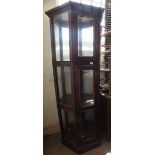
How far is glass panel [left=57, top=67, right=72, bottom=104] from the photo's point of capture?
207cm

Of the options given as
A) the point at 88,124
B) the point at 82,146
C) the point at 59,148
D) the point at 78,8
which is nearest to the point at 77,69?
the point at 78,8

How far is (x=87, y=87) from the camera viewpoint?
83.0 inches

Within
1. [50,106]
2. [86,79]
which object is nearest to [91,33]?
[86,79]

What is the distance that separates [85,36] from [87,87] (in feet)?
2.12

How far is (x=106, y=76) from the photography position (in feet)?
9.21

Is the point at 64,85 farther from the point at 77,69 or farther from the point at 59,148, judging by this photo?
the point at 59,148

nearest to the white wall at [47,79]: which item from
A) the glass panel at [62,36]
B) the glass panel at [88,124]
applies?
the glass panel at [62,36]

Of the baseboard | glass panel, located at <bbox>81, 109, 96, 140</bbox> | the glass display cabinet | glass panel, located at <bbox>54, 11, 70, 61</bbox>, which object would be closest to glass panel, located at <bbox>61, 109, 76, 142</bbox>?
the glass display cabinet

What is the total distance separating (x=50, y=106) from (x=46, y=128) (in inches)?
13.5

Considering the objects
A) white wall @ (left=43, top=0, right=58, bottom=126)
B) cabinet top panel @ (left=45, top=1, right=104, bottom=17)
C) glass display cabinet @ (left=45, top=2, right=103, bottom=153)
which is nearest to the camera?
cabinet top panel @ (left=45, top=1, right=104, bottom=17)

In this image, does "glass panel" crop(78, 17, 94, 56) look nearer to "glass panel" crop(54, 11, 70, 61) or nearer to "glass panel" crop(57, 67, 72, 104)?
"glass panel" crop(54, 11, 70, 61)

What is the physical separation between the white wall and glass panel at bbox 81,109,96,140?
0.65 metres
